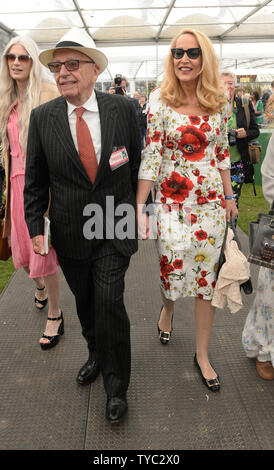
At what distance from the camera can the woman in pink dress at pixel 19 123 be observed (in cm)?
254

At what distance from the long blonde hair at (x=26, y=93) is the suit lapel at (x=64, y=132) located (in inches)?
25.4

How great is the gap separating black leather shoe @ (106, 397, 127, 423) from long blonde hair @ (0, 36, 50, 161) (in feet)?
5.54

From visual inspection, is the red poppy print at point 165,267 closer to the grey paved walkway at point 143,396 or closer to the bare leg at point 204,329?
the bare leg at point 204,329

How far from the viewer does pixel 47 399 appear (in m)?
2.39

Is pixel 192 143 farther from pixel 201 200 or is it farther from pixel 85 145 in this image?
pixel 85 145

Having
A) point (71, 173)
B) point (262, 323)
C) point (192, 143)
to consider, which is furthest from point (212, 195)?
point (262, 323)

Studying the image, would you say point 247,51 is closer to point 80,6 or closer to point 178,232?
point 80,6

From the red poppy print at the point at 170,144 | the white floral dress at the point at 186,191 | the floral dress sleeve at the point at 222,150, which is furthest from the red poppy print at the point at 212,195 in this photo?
the red poppy print at the point at 170,144

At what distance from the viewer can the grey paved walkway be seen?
208 centimetres

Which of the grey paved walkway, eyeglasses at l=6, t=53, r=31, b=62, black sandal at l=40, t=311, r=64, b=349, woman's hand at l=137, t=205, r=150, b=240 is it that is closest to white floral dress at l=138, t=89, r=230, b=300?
woman's hand at l=137, t=205, r=150, b=240

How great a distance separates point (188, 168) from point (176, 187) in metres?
0.13

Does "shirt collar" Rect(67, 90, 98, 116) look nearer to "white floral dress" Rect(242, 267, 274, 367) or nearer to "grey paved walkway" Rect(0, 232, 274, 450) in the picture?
"white floral dress" Rect(242, 267, 274, 367)

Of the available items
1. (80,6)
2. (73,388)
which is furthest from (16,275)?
(80,6)

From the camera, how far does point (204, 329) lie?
8.08ft
